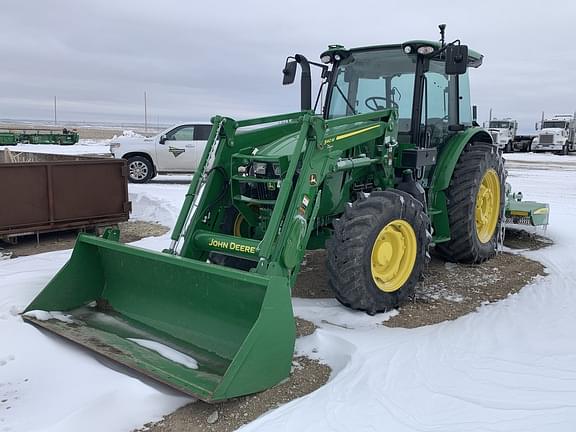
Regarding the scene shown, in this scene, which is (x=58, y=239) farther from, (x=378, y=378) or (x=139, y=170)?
(x=139, y=170)

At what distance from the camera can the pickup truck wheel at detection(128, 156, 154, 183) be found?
49.5 ft

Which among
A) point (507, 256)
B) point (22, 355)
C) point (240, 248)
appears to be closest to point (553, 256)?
point (507, 256)

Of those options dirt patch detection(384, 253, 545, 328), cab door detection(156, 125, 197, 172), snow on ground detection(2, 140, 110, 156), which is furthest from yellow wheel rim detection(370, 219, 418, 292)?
snow on ground detection(2, 140, 110, 156)

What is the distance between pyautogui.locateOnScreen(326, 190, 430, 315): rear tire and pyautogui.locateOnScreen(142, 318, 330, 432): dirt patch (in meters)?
1.00

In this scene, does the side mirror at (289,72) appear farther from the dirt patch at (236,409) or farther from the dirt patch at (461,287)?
the dirt patch at (236,409)

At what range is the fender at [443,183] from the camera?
6270 mm

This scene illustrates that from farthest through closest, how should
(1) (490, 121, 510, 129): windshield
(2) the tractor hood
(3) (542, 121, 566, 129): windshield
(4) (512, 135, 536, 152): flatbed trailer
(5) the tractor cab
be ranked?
(4) (512, 135, 536, 152): flatbed trailer
(1) (490, 121, 510, 129): windshield
(3) (542, 121, 566, 129): windshield
(5) the tractor cab
(2) the tractor hood

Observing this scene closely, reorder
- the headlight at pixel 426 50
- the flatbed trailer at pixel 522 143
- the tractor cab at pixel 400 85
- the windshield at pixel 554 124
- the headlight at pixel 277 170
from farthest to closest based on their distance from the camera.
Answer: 1. the flatbed trailer at pixel 522 143
2. the windshield at pixel 554 124
3. the tractor cab at pixel 400 85
4. the headlight at pixel 426 50
5. the headlight at pixel 277 170

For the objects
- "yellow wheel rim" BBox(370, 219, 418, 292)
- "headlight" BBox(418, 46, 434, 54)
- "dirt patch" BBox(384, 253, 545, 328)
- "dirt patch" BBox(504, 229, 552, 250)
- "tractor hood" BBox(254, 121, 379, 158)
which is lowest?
"dirt patch" BBox(384, 253, 545, 328)

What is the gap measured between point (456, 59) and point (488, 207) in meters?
2.70

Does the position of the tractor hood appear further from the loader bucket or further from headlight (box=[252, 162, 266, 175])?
the loader bucket

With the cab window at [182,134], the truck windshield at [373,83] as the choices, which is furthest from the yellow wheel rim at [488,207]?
the cab window at [182,134]

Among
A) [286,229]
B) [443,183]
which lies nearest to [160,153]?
[443,183]

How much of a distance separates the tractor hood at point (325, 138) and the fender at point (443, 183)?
1206 millimetres
